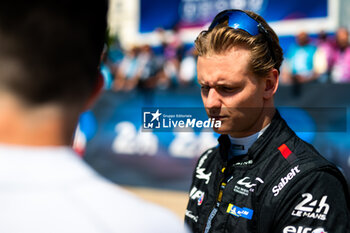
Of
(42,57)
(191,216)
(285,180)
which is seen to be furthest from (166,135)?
(42,57)

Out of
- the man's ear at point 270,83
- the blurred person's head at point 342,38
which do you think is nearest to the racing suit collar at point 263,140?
the man's ear at point 270,83

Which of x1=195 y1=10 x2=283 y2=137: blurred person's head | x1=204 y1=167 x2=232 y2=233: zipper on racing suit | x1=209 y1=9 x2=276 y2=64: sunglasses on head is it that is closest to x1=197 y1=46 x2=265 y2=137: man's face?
x1=195 y1=10 x2=283 y2=137: blurred person's head

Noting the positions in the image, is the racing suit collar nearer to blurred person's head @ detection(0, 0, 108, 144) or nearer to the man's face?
the man's face

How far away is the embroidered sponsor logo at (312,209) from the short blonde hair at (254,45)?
0.62m

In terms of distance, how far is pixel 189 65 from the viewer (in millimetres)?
8602

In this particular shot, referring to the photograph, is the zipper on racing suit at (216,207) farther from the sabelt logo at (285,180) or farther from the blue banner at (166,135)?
the blue banner at (166,135)

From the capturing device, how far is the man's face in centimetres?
182

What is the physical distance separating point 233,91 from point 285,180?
49cm

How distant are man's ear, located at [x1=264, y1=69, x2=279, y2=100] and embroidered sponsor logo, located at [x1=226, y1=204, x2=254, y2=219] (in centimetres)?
55

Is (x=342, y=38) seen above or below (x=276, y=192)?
above

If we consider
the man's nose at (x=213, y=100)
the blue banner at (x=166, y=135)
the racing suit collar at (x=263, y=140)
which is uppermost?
the man's nose at (x=213, y=100)

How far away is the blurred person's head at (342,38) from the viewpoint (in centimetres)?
740

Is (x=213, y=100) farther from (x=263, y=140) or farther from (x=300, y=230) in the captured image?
(x=300, y=230)

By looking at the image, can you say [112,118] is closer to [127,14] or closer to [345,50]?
[345,50]
